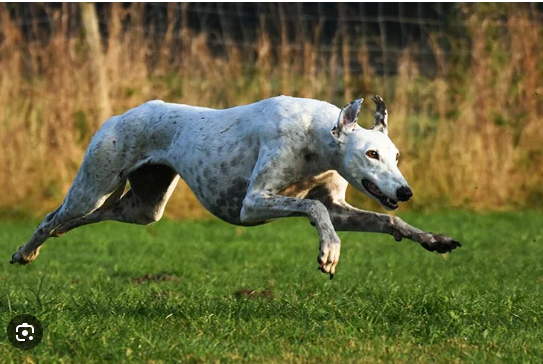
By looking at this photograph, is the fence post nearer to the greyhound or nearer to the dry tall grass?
the dry tall grass

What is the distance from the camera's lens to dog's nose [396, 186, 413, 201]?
5.25 metres

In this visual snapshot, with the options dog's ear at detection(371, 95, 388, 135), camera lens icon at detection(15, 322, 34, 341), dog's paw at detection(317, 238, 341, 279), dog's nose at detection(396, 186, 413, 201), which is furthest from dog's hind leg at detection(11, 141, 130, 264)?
dog's nose at detection(396, 186, 413, 201)

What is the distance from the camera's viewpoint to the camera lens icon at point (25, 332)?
16.0 ft

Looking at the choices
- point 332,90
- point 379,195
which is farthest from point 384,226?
point 332,90

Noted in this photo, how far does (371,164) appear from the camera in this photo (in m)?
5.46

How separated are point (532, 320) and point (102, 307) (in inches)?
88.0

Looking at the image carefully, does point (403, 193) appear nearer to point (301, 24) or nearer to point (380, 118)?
point (380, 118)

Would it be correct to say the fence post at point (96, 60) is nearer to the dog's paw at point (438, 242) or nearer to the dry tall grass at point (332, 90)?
the dry tall grass at point (332, 90)

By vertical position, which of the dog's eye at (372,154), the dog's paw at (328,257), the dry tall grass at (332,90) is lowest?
the dry tall grass at (332,90)

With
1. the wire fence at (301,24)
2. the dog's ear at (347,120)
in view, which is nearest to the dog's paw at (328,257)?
the dog's ear at (347,120)

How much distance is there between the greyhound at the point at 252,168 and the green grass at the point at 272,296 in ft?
1.44

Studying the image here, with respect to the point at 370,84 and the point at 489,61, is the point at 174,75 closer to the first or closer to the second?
the point at 370,84

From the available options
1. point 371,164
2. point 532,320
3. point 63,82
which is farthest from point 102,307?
point 63,82

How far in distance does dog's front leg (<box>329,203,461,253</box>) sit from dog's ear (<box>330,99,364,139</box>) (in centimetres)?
49
